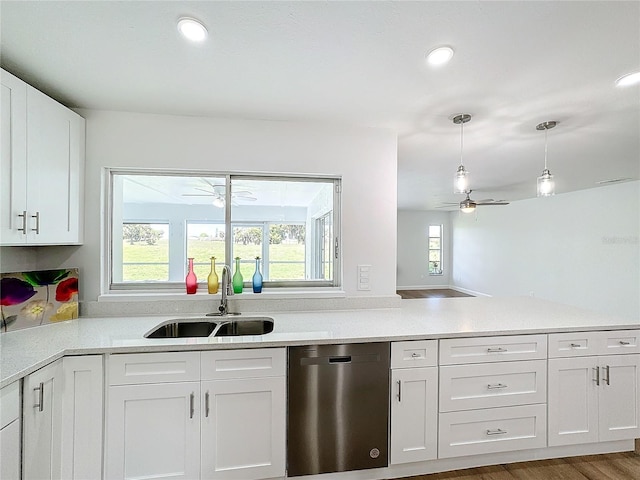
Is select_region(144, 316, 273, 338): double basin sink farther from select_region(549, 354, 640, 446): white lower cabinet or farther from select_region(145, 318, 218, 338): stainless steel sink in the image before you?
select_region(549, 354, 640, 446): white lower cabinet

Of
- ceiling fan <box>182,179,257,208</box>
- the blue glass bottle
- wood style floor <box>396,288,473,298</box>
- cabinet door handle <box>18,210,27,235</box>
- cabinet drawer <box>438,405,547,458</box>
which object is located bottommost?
wood style floor <box>396,288,473,298</box>

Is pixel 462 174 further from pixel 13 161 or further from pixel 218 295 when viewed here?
pixel 13 161

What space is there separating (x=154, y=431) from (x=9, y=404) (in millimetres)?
618

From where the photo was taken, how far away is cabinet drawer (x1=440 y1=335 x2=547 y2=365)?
174 cm

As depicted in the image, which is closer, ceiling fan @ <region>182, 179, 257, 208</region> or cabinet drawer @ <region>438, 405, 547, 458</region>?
cabinet drawer @ <region>438, 405, 547, 458</region>

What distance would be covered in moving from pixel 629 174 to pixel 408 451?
187 inches

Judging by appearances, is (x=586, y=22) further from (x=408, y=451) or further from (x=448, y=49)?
(x=408, y=451)

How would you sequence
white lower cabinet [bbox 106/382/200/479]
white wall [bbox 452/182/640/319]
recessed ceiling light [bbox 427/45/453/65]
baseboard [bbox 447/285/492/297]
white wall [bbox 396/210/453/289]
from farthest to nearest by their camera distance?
white wall [bbox 396/210/453/289]
baseboard [bbox 447/285/492/297]
white wall [bbox 452/182/640/319]
white lower cabinet [bbox 106/382/200/479]
recessed ceiling light [bbox 427/45/453/65]

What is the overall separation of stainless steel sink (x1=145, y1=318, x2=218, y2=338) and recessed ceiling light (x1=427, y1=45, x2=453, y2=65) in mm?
2050

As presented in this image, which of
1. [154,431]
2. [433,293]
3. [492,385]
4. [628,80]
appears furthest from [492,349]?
[433,293]

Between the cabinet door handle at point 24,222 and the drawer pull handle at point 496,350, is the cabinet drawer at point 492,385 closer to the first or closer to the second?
the drawer pull handle at point 496,350

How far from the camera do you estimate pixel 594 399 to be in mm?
1877

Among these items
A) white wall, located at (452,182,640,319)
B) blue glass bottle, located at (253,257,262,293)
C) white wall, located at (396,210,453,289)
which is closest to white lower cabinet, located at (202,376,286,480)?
blue glass bottle, located at (253,257,262,293)

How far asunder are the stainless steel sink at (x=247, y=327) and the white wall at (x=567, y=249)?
216 inches
